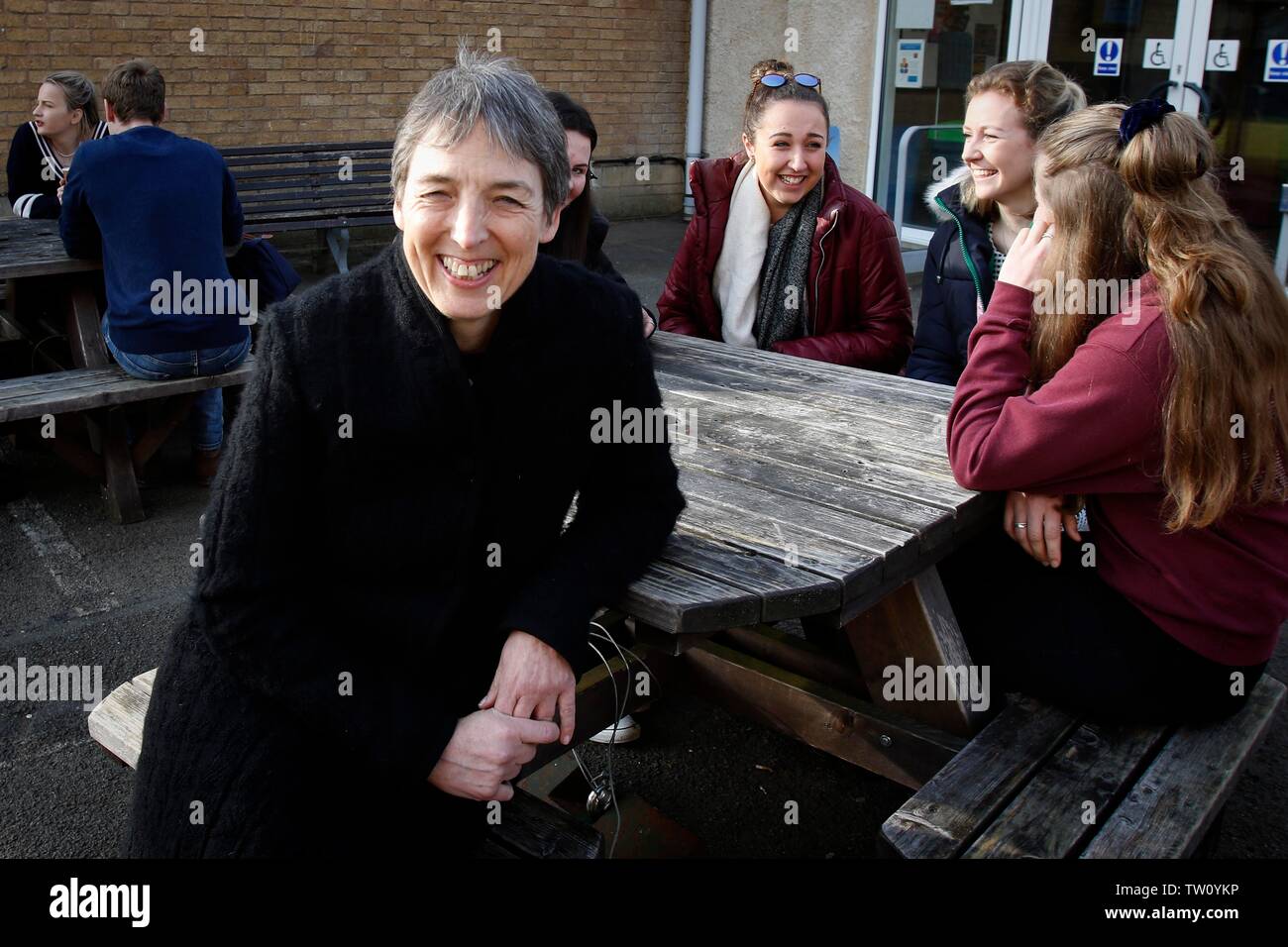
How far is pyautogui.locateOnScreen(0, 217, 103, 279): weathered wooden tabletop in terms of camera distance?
4734 mm

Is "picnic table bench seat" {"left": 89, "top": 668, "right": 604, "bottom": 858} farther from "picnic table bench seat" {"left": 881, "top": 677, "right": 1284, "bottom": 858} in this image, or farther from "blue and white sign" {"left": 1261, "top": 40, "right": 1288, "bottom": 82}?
"blue and white sign" {"left": 1261, "top": 40, "right": 1288, "bottom": 82}

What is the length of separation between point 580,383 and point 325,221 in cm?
709

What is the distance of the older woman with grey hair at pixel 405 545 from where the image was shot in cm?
183

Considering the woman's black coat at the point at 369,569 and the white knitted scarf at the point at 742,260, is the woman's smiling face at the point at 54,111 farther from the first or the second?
the woman's black coat at the point at 369,569

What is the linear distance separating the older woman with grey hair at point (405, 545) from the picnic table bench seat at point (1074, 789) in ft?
2.23

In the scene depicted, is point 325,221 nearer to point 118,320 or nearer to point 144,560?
point 118,320

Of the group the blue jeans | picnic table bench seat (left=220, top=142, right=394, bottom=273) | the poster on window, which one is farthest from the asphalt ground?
the poster on window

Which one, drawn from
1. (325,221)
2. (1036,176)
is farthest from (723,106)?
(1036,176)

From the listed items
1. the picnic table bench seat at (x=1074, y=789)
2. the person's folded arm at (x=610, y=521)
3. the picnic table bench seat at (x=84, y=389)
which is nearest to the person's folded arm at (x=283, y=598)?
the person's folded arm at (x=610, y=521)

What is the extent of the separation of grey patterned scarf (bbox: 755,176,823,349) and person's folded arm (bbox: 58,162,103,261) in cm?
271

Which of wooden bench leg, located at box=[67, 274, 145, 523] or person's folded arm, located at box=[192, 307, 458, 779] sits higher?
person's folded arm, located at box=[192, 307, 458, 779]

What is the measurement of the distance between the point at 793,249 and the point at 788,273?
0.08 metres

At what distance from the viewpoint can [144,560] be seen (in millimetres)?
4406

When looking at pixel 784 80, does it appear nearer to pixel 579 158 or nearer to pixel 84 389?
pixel 579 158
